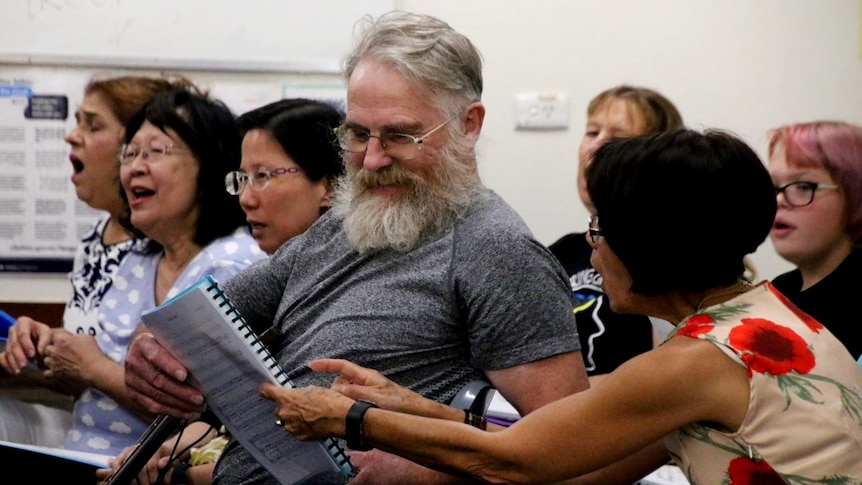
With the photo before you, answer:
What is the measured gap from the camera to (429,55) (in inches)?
70.5

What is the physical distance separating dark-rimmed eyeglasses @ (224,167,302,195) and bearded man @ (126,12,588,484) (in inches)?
15.1

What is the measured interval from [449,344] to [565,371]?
0.68 ft

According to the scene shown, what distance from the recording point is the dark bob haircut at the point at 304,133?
7.63 feet

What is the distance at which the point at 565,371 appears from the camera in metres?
1.64

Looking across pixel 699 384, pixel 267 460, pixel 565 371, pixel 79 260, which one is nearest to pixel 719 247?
pixel 699 384

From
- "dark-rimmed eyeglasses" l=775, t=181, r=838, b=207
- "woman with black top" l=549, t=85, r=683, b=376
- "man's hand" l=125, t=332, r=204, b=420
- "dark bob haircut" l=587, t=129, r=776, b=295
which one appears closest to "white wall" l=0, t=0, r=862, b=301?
"woman with black top" l=549, t=85, r=683, b=376

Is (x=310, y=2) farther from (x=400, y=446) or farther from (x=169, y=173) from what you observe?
(x=400, y=446)

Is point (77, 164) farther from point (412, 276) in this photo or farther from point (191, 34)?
point (412, 276)

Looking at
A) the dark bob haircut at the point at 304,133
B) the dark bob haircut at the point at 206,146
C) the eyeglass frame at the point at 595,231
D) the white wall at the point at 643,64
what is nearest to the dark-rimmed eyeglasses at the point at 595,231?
the eyeglass frame at the point at 595,231

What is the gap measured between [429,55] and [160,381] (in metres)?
0.76

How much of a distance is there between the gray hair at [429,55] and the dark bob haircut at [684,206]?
47 centimetres

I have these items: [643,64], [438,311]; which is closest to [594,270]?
[438,311]

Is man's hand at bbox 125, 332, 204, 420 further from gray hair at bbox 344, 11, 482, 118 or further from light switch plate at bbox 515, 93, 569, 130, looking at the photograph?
light switch plate at bbox 515, 93, 569, 130

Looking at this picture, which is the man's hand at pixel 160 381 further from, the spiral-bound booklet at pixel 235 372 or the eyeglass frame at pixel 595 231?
the eyeglass frame at pixel 595 231
